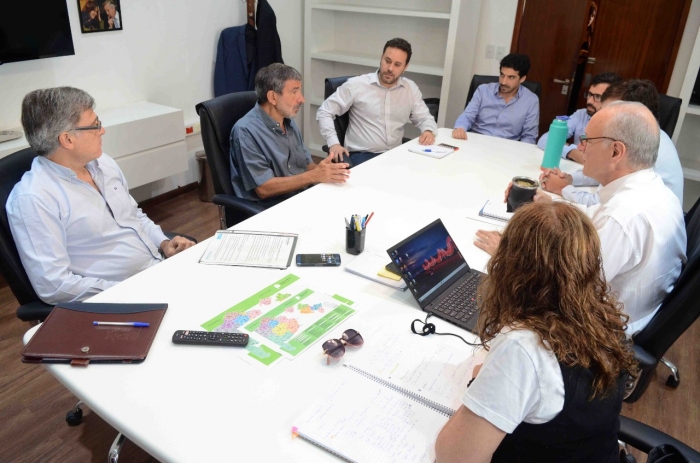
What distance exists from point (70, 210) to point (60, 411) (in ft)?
2.82

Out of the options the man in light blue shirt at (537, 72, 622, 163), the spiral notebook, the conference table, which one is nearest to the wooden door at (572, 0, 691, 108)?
the man in light blue shirt at (537, 72, 622, 163)

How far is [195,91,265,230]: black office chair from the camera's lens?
2.30m

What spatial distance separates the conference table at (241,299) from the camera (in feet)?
3.47

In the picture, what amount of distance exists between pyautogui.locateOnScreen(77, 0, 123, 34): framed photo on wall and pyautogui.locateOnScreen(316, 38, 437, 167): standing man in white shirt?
144cm

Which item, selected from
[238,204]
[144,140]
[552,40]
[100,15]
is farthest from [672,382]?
[100,15]

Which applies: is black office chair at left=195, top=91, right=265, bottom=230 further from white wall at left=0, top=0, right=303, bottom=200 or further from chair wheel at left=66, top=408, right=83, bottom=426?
white wall at left=0, top=0, right=303, bottom=200

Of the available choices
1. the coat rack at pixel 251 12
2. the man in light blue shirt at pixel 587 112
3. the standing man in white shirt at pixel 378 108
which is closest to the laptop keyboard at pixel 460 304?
→ the man in light blue shirt at pixel 587 112

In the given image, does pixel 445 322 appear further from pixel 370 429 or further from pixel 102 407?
pixel 102 407

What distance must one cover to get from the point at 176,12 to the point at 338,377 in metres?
3.38

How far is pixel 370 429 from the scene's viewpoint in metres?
1.07

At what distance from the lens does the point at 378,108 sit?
11.2 feet

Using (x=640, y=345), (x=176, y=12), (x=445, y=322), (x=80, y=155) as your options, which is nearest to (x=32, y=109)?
(x=80, y=155)

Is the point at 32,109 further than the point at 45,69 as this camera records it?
No

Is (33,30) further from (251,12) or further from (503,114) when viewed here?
(503,114)
